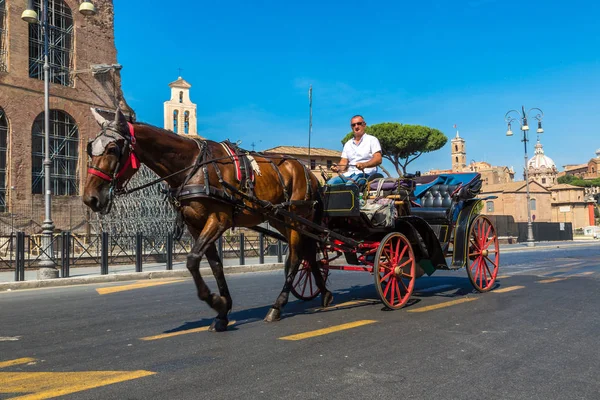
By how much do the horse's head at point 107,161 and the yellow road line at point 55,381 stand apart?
60.9 inches


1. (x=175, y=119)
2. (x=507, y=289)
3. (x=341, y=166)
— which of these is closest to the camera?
(x=341, y=166)

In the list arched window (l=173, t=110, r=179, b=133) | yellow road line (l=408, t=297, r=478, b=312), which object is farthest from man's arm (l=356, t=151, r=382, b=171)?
arched window (l=173, t=110, r=179, b=133)

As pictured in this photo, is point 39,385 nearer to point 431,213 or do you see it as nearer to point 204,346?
point 204,346

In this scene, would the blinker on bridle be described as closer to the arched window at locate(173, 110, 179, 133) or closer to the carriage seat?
the carriage seat

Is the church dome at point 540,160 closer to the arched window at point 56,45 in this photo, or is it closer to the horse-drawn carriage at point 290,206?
the arched window at point 56,45

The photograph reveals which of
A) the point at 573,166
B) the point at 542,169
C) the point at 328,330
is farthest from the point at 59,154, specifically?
the point at 573,166

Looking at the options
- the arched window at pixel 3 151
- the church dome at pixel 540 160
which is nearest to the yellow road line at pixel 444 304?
the arched window at pixel 3 151

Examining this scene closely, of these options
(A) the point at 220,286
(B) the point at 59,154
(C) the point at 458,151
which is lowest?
(A) the point at 220,286

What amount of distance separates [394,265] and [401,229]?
2.71ft

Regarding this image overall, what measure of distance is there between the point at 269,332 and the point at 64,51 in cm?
3333

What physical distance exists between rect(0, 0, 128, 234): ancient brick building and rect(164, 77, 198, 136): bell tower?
3979cm

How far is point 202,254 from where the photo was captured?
5195 mm

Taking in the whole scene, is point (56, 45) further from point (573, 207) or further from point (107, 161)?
point (573, 207)

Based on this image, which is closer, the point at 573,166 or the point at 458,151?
the point at 458,151
